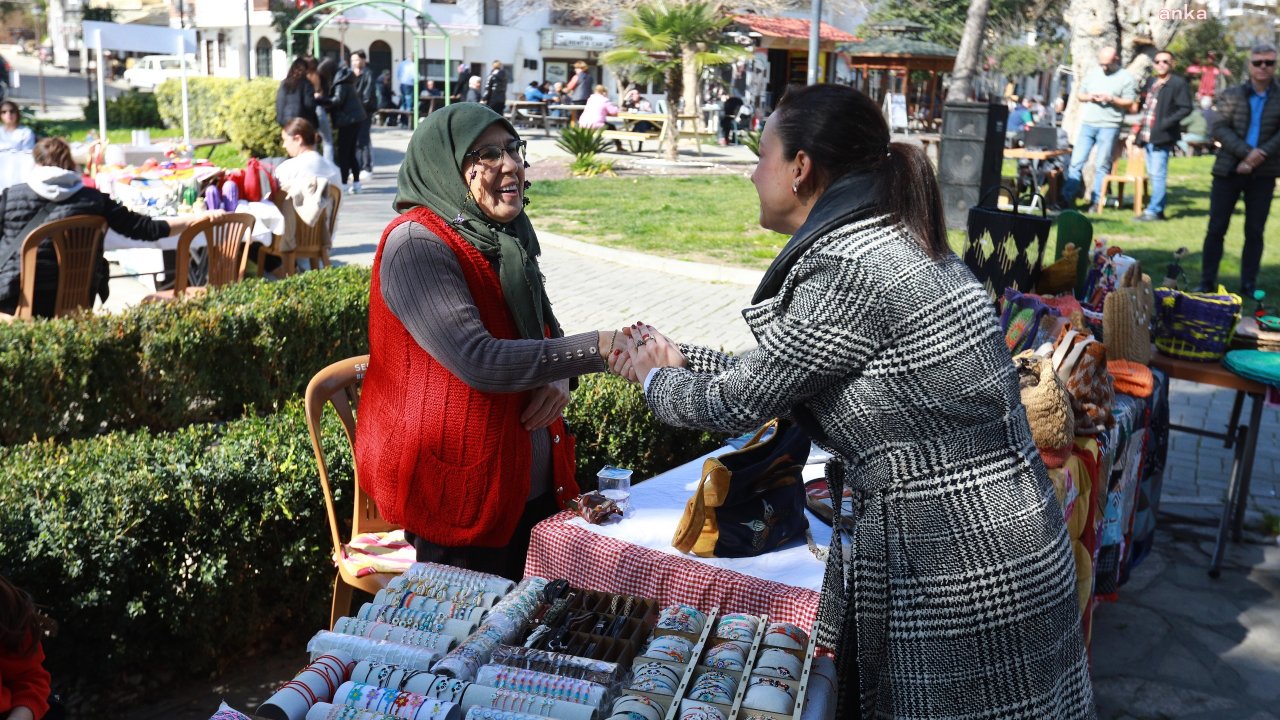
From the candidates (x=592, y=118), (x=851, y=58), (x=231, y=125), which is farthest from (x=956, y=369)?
(x=851, y=58)

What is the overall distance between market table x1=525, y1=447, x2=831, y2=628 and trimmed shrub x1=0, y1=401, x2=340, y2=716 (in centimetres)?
125

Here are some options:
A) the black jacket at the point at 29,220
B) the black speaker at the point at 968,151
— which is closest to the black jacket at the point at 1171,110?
the black speaker at the point at 968,151

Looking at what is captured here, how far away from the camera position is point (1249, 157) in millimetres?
9672

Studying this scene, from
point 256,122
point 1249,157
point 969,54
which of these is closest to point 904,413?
point 1249,157

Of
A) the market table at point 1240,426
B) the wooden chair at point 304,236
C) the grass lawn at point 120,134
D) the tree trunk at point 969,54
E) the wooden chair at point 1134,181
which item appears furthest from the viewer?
the grass lawn at point 120,134

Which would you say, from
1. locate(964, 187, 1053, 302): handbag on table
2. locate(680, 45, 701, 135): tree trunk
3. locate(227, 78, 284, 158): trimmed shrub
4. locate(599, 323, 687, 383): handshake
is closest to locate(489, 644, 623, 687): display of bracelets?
locate(599, 323, 687, 383): handshake

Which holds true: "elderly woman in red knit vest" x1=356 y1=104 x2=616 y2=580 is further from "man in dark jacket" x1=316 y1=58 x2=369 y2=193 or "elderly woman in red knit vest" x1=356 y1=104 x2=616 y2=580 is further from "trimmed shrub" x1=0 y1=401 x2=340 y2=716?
"man in dark jacket" x1=316 y1=58 x2=369 y2=193

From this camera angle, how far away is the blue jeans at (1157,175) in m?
14.6

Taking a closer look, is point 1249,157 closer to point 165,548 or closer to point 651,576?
point 651,576

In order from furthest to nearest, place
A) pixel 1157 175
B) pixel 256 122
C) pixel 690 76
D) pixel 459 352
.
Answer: pixel 690 76 → pixel 256 122 → pixel 1157 175 → pixel 459 352

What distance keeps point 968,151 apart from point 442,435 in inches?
426

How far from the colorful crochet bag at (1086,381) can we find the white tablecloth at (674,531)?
1176mm

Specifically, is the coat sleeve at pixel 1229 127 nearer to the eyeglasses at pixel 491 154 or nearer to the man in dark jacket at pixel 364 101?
the eyeglasses at pixel 491 154

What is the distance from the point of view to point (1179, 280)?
18.4 ft
